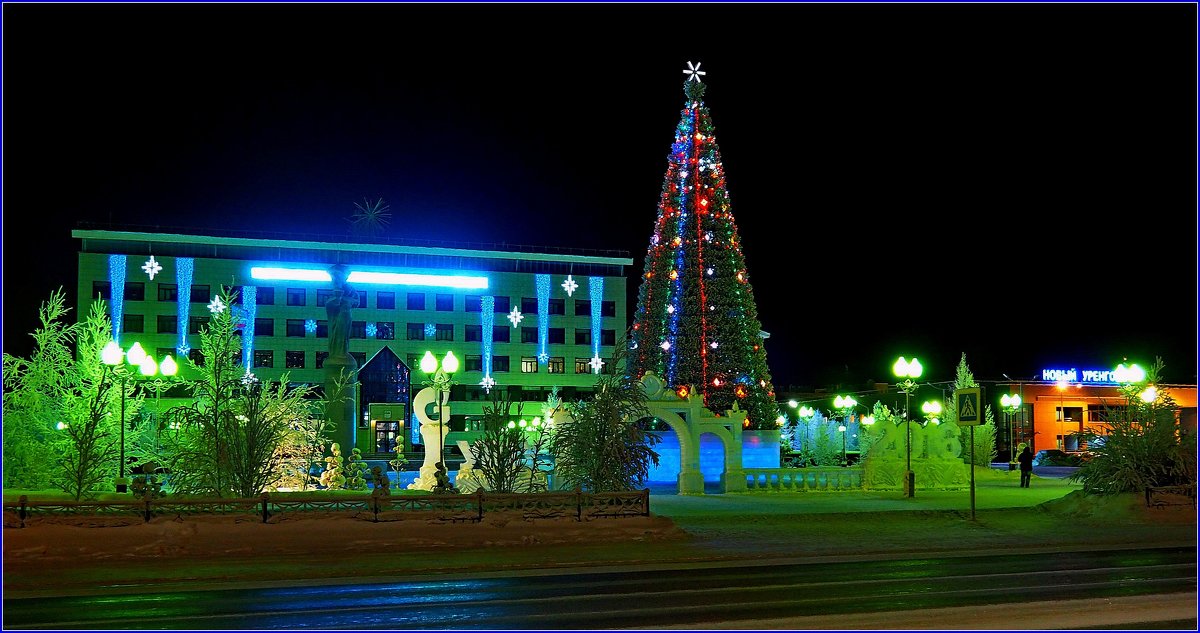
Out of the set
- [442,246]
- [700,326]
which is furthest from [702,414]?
[442,246]

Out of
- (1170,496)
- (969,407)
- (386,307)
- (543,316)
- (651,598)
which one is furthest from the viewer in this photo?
(543,316)

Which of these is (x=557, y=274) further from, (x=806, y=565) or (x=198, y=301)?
(x=806, y=565)

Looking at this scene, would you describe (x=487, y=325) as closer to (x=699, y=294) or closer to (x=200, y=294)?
(x=200, y=294)

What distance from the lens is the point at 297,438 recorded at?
26203mm

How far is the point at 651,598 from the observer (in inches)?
510

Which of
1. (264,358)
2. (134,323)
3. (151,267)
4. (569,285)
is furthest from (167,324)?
(569,285)

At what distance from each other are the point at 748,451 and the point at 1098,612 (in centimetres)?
2875

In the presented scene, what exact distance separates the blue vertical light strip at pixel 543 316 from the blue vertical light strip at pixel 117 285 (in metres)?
30.4

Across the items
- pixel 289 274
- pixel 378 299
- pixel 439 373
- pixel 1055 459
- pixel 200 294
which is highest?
pixel 289 274

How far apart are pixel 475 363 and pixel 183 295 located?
22.2 meters

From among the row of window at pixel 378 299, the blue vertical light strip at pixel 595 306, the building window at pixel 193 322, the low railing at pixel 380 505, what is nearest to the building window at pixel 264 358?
the row of window at pixel 378 299

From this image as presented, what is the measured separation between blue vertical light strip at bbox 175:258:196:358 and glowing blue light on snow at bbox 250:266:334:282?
4379 mm

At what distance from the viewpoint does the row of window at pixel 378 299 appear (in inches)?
2874

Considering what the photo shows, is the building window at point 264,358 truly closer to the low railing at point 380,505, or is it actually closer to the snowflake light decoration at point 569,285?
the snowflake light decoration at point 569,285
